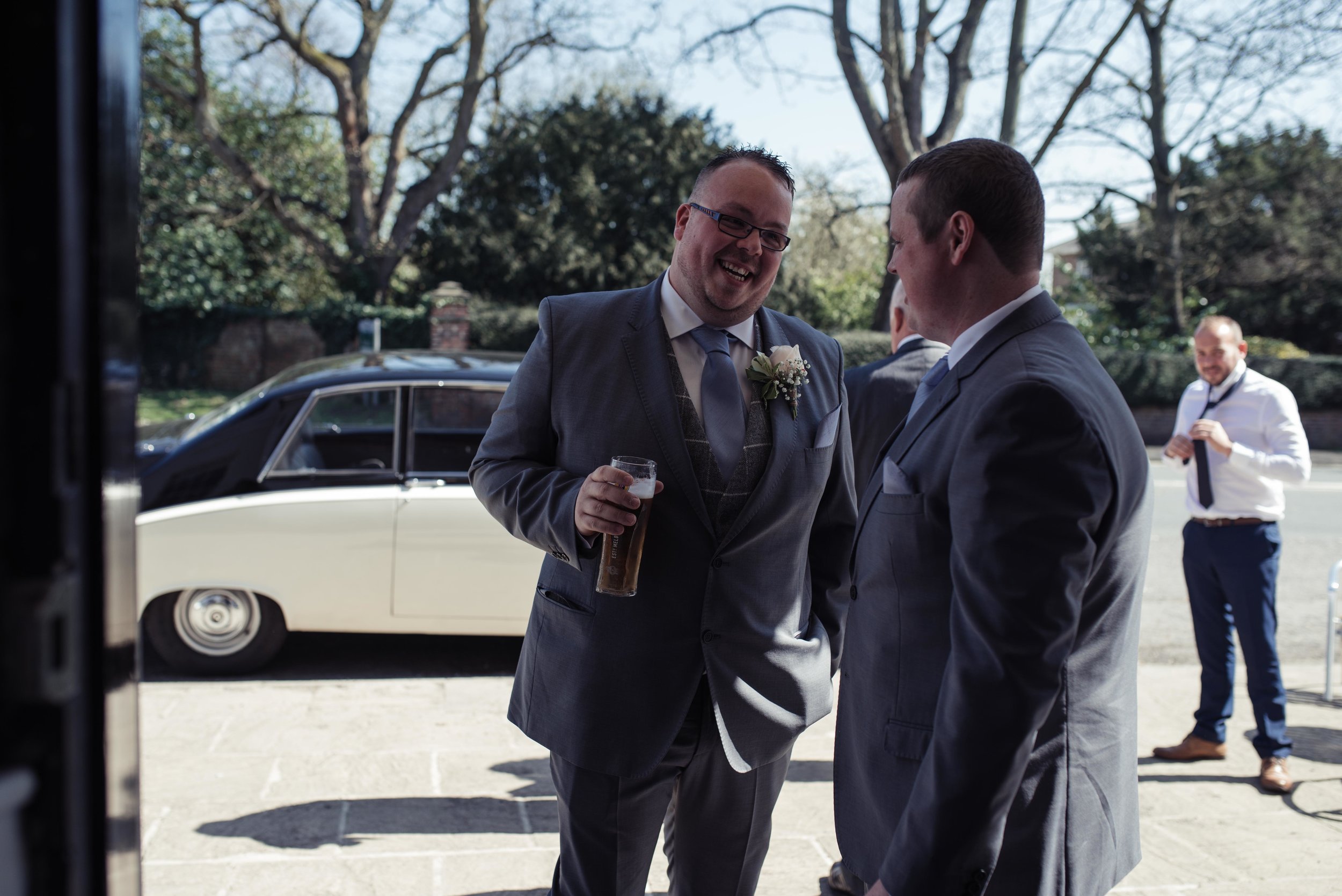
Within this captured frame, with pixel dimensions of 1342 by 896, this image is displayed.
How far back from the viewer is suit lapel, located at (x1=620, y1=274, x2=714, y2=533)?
2400mm

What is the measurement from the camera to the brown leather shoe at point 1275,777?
442cm

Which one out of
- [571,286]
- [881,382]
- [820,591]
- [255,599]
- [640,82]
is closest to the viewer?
[820,591]

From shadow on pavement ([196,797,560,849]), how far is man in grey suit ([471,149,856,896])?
4.73 feet

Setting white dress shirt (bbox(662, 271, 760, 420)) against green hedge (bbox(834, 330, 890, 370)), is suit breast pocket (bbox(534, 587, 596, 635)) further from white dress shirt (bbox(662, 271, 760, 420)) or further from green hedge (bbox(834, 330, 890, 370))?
green hedge (bbox(834, 330, 890, 370))

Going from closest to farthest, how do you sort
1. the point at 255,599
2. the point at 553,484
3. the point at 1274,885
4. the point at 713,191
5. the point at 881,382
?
the point at 553,484
the point at 713,191
the point at 1274,885
the point at 881,382
the point at 255,599

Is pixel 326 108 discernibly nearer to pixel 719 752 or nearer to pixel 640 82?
pixel 640 82

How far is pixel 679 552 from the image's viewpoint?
2.41m

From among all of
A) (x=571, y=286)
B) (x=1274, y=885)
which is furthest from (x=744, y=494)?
(x=571, y=286)

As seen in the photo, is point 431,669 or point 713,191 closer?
point 713,191

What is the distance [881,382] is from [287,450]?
3.35 m

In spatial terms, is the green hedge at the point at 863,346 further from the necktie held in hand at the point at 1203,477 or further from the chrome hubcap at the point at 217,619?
the chrome hubcap at the point at 217,619

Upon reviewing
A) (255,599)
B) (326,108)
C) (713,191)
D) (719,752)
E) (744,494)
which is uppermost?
(326,108)

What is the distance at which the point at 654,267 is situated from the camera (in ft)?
75.0

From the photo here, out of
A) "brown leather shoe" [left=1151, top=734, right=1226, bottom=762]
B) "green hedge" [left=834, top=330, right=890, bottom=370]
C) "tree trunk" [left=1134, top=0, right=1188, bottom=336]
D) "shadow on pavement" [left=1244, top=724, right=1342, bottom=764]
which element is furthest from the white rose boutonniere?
"tree trunk" [left=1134, top=0, right=1188, bottom=336]
